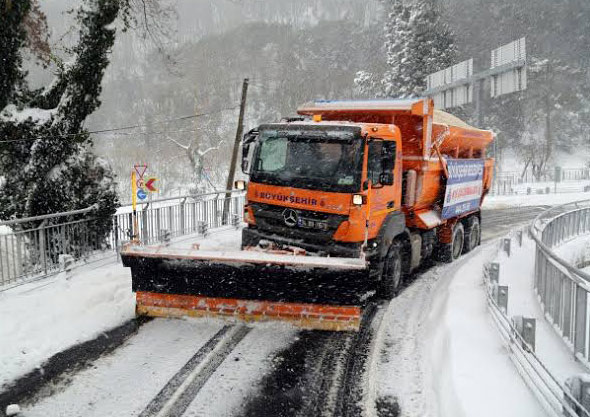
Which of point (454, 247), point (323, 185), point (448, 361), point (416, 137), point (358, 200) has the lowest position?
point (448, 361)

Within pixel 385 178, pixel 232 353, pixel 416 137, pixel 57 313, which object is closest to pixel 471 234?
pixel 416 137

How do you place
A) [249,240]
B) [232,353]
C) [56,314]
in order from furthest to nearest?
[249,240] < [56,314] < [232,353]

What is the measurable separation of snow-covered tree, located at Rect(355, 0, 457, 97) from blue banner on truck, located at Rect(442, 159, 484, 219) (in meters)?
29.4

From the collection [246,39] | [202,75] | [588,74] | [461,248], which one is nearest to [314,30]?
[246,39]

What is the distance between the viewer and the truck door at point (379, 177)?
7.68m

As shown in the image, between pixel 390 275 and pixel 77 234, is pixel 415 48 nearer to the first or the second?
pixel 390 275

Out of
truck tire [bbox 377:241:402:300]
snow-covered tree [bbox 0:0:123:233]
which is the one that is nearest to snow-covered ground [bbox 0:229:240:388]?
snow-covered tree [bbox 0:0:123:233]

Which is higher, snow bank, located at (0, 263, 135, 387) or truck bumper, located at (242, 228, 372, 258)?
truck bumper, located at (242, 228, 372, 258)

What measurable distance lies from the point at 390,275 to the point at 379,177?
6.00ft

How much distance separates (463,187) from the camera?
466 inches

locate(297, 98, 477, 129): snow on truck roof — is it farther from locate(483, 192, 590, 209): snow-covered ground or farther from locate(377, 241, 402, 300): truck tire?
locate(483, 192, 590, 209): snow-covered ground

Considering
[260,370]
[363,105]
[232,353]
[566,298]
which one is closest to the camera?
[260,370]

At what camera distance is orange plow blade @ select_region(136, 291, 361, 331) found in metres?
6.68

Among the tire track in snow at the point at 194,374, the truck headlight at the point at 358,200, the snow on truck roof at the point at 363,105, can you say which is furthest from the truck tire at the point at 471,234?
the tire track in snow at the point at 194,374
